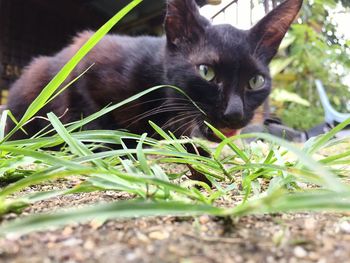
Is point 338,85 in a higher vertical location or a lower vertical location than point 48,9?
lower

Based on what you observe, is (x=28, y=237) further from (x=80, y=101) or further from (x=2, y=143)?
(x=80, y=101)

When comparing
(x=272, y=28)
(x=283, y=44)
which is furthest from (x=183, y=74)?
(x=283, y=44)

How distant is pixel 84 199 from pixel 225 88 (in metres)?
0.73

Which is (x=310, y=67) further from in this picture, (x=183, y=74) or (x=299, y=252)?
(x=299, y=252)

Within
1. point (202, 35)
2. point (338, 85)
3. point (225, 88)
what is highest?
point (202, 35)

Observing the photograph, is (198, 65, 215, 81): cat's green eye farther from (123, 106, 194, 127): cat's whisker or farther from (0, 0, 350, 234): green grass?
(0, 0, 350, 234): green grass

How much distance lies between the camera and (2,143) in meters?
0.68

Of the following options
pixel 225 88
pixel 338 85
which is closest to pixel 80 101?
pixel 225 88

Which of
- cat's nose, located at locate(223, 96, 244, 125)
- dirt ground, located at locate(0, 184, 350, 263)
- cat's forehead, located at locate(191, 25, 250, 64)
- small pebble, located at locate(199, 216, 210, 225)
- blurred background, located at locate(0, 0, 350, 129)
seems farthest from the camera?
blurred background, located at locate(0, 0, 350, 129)

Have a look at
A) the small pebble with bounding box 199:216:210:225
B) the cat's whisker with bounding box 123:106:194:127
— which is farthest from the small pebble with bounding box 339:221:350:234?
the cat's whisker with bounding box 123:106:194:127

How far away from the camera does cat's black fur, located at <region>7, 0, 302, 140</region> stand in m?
1.23

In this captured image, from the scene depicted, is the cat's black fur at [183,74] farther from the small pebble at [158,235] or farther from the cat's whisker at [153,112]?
the small pebble at [158,235]

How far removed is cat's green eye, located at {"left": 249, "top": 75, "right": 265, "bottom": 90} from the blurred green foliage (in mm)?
2129

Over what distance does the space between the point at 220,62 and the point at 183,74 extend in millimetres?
131
